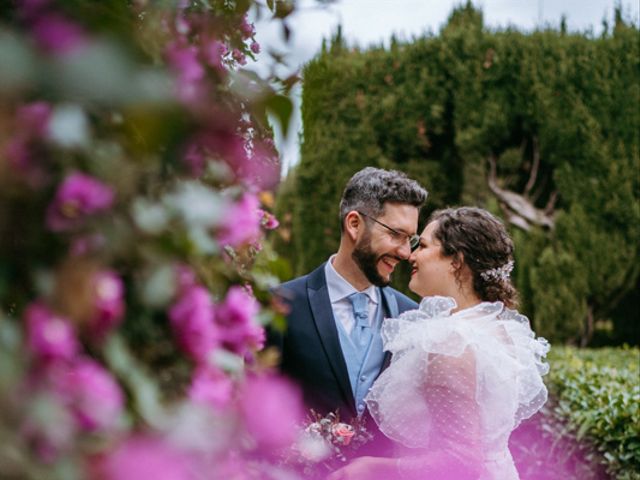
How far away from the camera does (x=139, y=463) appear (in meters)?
0.66

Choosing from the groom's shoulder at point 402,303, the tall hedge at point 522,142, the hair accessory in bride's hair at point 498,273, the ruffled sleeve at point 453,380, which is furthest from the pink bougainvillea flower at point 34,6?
the tall hedge at point 522,142

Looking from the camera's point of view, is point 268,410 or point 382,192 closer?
point 268,410

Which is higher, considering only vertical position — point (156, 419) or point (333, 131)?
point (156, 419)

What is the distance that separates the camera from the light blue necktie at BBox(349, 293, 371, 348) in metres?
3.03

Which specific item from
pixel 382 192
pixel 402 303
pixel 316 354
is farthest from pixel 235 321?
pixel 402 303

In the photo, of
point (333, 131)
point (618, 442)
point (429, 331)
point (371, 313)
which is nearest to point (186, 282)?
point (429, 331)

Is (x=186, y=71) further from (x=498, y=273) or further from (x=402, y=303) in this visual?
(x=402, y=303)

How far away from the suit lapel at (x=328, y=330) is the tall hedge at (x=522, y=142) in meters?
5.75

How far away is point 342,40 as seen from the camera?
9.92 m

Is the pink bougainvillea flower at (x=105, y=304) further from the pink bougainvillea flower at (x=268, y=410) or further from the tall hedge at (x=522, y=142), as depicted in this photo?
the tall hedge at (x=522, y=142)

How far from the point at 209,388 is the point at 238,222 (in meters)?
0.21

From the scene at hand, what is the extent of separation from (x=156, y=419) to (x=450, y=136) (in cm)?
876

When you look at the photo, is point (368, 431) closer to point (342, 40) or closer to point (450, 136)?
point (450, 136)

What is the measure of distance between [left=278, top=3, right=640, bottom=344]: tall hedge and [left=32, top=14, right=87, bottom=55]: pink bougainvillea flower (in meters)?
7.97
